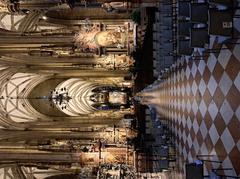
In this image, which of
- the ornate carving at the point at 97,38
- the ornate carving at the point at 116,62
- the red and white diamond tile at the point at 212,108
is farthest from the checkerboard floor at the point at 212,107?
the ornate carving at the point at 116,62

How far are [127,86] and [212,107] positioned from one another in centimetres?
2478

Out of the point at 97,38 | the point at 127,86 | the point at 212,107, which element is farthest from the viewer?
the point at 127,86

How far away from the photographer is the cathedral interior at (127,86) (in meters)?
5.77

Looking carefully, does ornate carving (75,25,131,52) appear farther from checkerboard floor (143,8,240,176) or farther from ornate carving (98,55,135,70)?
checkerboard floor (143,8,240,176)

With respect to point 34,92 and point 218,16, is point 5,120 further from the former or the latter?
point 218,16

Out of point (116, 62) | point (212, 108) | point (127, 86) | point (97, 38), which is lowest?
point (127, 86)

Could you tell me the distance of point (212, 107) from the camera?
6.29 m

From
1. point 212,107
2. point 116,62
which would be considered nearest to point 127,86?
point 116,62

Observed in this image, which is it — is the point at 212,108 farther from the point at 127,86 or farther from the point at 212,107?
the point at 127,86

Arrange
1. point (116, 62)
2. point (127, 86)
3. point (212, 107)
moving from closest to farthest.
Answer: point (212, 107), point (116, 62), point (127, 86)

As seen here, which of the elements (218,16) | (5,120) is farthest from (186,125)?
(5,120)

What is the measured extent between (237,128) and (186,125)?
3490mm

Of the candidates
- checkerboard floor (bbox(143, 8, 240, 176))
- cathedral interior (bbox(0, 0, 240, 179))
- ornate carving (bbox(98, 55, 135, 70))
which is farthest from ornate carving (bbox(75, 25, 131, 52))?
checkerboard floor (bbox(143, 8, 240, 176))

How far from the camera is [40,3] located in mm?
14484
